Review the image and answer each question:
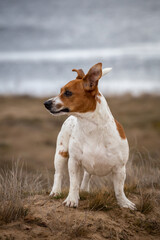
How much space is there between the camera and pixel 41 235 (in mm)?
4840

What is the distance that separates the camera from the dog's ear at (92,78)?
5.15m

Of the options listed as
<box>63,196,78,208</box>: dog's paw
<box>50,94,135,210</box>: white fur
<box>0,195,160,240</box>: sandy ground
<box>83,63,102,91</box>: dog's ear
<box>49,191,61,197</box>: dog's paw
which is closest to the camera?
<box>0,195,160,240</box>: sandy ground

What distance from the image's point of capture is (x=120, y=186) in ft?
19.2

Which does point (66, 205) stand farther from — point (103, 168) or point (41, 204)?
point (103, 168)

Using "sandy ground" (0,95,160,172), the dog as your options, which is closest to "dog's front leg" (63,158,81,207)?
the dog

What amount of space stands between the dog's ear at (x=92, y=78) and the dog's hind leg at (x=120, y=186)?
4.58 feet

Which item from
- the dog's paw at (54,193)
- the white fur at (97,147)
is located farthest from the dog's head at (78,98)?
the dog's paw at (54,193)

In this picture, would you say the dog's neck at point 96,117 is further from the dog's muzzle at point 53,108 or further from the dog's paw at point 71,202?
the dog's paw at point 71,202

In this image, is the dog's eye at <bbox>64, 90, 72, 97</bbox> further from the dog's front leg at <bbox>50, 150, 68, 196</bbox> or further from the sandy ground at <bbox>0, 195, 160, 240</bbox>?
the sandy ground at <bbox>0, 195, 160, 240</bbox>

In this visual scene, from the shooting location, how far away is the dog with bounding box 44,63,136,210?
5.23 metres

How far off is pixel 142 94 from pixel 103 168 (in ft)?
67.7

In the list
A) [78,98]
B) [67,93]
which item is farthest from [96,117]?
[67,93]

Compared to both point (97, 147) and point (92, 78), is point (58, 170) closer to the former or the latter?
point (97, 147)

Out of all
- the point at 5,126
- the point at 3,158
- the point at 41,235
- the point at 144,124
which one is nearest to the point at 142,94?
the point at 144,124
